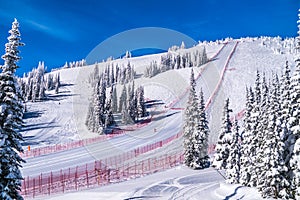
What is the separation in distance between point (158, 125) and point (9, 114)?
64685 millimetres

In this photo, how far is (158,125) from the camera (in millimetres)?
78500

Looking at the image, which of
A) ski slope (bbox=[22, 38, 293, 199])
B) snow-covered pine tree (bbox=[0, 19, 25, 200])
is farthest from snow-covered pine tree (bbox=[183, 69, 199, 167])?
snow-covered pine tree (bbox=[0, 19, 25, 200])

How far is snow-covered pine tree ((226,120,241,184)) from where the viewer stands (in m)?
32.2

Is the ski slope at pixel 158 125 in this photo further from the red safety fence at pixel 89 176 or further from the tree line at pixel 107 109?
the tree line at pixel 107 109

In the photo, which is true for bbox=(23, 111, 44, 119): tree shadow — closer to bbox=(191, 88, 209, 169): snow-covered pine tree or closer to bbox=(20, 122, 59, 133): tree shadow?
bbox=(20, 122, 59, 133): tree shadow

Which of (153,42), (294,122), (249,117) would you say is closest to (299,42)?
(294,122)

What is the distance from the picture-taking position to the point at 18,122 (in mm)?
15008

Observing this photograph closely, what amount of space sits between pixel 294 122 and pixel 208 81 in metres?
105

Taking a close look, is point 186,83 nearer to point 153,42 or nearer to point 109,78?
point 109,78

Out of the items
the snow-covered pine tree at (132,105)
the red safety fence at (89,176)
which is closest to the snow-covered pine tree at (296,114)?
the red safety fence at (89,176)

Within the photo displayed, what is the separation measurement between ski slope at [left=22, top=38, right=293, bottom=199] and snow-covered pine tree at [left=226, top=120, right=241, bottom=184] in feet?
4.10

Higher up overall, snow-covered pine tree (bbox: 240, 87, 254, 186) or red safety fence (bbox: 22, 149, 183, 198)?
snow-covered pine tree (bbox: 240, 87, 254, 186)

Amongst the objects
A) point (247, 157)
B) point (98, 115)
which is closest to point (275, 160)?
point (247, 157)

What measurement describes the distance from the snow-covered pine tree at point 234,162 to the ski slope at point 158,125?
125 cm
